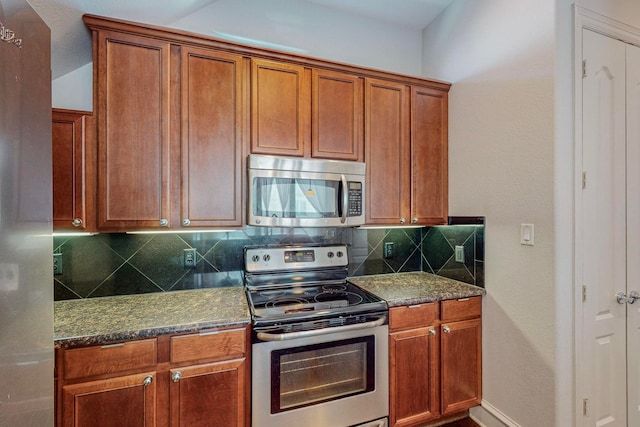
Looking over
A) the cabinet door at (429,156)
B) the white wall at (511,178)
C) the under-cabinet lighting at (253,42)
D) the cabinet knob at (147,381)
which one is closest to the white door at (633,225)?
the white wall at (511,178)

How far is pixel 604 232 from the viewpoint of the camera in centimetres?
178

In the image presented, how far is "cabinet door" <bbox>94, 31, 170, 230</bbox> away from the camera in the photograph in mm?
1622

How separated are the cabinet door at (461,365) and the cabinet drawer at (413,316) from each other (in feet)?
0.42

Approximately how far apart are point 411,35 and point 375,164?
4.71 feet

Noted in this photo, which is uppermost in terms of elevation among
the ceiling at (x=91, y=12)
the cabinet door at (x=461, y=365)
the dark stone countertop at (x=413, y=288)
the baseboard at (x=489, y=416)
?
the ceiling at (x=91, y=12)

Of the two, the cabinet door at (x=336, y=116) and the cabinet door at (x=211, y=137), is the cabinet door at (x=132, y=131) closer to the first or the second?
the cabinet door at (x=211, y=137)

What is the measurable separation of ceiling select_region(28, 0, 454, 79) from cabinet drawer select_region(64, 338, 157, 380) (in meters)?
1.50

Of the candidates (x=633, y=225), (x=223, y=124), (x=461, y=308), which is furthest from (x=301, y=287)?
(x=633, y=225)

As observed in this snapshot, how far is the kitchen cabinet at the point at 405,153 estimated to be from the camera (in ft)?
7.26

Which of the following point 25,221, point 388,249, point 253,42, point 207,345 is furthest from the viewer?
point 388,249

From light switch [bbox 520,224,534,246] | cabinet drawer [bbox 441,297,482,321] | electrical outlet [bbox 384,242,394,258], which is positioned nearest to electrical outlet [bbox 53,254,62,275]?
electrical outlet [bbox 384,242,394,258]

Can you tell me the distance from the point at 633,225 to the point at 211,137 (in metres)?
2.62

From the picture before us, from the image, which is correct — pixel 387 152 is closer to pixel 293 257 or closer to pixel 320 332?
pixel 293 257

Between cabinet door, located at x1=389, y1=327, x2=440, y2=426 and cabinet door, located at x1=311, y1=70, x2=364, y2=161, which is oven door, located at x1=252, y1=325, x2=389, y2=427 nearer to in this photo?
cabinet door, located at x1=389, y1=327, x2=440, y2=426
